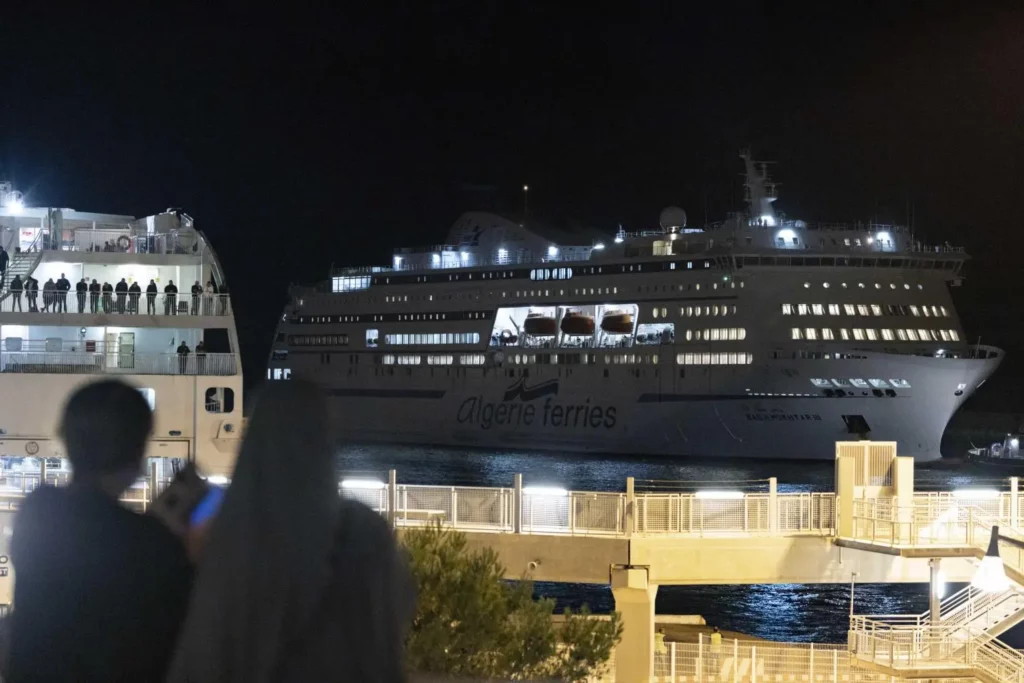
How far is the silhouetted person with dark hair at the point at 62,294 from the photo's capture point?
67.4ft

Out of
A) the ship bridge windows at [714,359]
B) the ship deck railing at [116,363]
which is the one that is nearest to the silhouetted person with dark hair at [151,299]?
the ship deck railing at [116,363]

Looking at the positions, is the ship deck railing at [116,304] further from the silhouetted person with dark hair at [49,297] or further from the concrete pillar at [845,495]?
the concrete pillar at [845,495]

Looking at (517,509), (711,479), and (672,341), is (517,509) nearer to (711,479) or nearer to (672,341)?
(711,479)

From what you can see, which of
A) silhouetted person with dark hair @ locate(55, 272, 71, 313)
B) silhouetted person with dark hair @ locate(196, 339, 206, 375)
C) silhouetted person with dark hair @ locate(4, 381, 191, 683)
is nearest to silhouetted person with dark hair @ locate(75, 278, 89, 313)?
silhouetted person with dark hair @ locate(55, 272, 71, 313)

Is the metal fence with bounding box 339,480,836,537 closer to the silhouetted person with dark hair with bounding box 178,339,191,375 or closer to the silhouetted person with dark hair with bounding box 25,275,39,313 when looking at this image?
the silhouetted person with dark hair with bounding box 178,339,191,375

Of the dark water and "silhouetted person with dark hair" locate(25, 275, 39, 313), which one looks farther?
the dark water

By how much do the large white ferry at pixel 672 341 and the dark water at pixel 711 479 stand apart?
1886 mm

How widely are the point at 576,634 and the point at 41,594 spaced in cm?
806

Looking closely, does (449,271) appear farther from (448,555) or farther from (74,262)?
(448,555)

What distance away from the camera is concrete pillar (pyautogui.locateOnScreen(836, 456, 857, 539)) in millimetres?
14367

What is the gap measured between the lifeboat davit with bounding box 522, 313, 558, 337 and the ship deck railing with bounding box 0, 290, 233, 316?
51.7m

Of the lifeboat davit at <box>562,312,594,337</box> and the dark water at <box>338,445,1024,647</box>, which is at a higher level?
the lifeboat davit at <box>562,312,594,337</box>

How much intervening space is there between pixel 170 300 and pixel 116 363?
4.12ft

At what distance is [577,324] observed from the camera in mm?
71375
